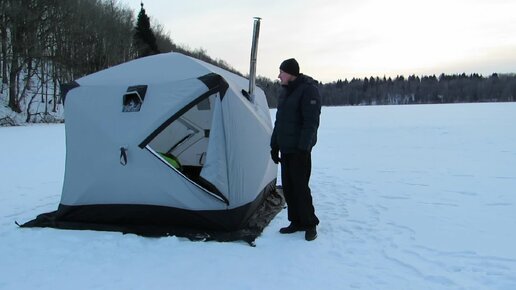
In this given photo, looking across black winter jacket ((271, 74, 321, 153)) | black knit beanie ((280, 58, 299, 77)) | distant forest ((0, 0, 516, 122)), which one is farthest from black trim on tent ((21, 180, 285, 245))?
distant forest ((0, 0, 516, 122))

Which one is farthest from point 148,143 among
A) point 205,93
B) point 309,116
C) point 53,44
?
point 53,44

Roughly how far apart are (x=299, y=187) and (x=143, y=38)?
3918 cm

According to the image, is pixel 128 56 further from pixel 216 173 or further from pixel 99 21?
pixel 216 173

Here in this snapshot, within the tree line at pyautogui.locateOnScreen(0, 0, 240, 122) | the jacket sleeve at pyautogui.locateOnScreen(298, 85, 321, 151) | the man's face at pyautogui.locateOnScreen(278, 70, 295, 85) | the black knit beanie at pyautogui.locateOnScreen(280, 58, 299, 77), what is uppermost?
the tree line at pyautogui.locateOnScreen(0, 0, 240, 122)

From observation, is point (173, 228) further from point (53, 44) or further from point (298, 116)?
point (53, 44)

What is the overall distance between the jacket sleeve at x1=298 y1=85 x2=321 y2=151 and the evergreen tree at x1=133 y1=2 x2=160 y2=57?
1465 inches

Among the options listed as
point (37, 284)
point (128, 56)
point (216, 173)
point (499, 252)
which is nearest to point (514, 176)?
point (499, 252)

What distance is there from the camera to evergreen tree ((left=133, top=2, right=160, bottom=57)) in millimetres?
39219

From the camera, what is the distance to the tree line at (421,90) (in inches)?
3696

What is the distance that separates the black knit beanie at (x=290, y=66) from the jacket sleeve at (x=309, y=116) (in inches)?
10.3

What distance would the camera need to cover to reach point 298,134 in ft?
14.6

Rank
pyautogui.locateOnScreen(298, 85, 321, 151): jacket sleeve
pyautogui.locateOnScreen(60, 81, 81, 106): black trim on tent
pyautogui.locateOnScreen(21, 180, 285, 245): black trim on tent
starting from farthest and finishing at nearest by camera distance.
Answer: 1. pyautogui.locateOnScreen(60, 81, 81, 106): black trim on tent
2. pyautogui.locateOnScreen(21, 180, 285, 245): black trim on tent
3. pyautogui.locateOnScreen(298, 85, 321, 151): jacket sleeve

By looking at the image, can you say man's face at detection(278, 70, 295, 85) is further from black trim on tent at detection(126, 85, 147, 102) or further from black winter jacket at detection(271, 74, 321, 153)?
black trim on tent at detection(126, 85, 147, 102)

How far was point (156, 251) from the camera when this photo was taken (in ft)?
13.2
